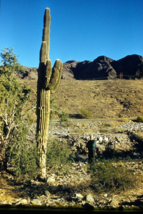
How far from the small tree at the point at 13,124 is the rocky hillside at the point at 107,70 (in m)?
58.2

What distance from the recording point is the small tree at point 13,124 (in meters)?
5.73

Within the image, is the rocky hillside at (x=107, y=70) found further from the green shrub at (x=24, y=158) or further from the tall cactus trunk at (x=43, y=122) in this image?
the green shrub at (x=24, y=158)

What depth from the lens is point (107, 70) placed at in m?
71.4

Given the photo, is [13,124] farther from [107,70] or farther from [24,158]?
[107,70]

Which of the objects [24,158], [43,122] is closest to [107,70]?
[43,122]

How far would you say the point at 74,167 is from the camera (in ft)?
25.9

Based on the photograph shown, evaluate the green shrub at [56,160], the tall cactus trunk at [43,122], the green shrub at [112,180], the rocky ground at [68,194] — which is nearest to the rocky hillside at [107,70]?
the green shrub at [56,160]

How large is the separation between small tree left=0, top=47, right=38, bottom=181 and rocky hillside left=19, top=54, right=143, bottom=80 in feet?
191

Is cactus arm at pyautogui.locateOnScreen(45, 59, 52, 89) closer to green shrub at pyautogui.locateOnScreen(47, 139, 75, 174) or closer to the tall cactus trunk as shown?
the tall cactus trunk

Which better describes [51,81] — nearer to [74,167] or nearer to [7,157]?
[7,157]

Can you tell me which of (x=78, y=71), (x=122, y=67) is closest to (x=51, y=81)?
(x=122, y=67)

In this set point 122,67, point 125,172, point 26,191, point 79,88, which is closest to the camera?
point 26,191

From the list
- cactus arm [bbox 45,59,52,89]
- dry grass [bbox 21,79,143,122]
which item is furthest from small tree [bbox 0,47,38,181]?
dry grass [bbox 21,79,143,122]

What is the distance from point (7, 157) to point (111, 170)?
3564 millimetres
